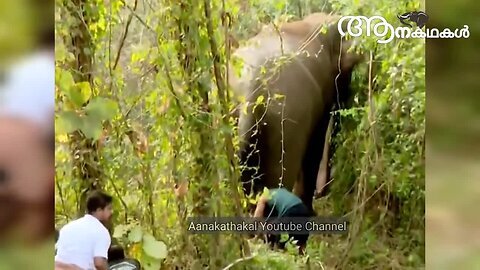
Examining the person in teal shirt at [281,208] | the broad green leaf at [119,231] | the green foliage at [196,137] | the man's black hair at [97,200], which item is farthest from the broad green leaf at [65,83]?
the person in teal shirt at [281,208]

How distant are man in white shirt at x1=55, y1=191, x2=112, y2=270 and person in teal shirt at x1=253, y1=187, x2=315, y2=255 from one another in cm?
56

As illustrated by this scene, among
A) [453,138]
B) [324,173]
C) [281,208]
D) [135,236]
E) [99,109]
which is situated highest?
[99,109]

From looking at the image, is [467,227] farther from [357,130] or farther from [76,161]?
[76,161]

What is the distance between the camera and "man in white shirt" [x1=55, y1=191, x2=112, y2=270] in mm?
2154

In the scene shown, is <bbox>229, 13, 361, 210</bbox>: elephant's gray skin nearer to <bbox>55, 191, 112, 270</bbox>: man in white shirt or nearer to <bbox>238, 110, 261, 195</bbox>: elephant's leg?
<bbox>238, 110, 261, 195</bbox>: elephant's leg

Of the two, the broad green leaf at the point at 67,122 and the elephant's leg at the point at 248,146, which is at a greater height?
the broad green leaf at the point at 67,122

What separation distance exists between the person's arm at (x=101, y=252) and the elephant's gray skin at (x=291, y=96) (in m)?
0.55

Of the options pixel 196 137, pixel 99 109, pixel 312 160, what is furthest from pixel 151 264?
pixel 312 160

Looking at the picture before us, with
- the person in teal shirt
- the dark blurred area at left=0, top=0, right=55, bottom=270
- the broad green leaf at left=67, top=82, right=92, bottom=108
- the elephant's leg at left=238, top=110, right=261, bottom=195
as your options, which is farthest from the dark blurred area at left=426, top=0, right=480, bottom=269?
the dark blurred area at left=0, top=0, right=55, bottom=270

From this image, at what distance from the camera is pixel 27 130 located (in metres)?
2.22

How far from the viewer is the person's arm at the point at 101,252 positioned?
2152mm

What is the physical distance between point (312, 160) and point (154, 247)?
665mm

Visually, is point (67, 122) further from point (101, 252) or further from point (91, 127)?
point (101, 252)

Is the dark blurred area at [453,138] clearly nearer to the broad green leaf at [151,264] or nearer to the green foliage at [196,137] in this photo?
the green foliage at [196,137]
